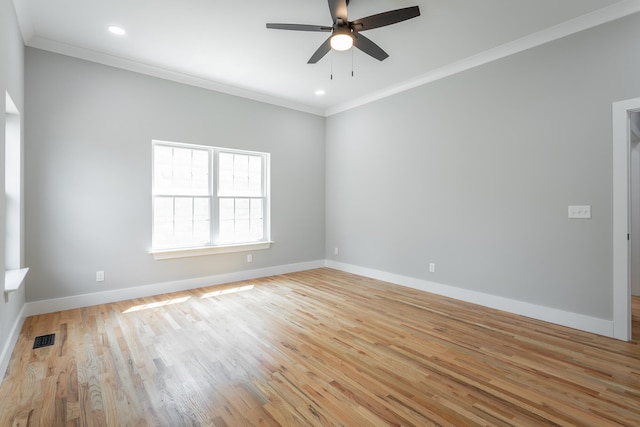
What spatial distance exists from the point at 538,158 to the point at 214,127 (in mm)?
4247

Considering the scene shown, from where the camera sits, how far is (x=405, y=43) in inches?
137

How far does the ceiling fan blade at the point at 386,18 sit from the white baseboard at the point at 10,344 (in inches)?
145

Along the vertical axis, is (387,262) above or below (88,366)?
above

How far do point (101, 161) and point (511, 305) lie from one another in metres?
5.16

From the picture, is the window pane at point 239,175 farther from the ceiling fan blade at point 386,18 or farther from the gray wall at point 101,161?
the ceiling fan blade at point 386,18

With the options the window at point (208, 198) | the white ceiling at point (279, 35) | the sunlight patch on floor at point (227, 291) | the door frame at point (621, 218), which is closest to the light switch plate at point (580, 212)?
the door frame at point (621, 218)

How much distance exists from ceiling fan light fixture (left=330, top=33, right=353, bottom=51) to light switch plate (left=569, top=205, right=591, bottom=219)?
2748mm

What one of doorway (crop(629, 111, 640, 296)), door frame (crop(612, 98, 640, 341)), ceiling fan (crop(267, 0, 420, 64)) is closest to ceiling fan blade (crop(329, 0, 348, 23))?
ceiling fan (crop(267, 0, 420, 64))

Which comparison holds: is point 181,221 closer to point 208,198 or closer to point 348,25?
point 208,198

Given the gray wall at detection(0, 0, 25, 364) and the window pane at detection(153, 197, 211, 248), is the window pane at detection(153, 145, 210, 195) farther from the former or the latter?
the gray wall at detection(0, 0, 25, 364)

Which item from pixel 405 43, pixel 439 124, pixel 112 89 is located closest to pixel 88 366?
pixel 112 89

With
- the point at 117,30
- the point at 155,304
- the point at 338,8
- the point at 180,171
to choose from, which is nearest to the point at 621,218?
the point at 338,8

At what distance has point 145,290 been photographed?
4.11 m

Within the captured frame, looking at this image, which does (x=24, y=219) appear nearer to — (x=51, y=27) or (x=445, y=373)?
(x=51, y=27)
